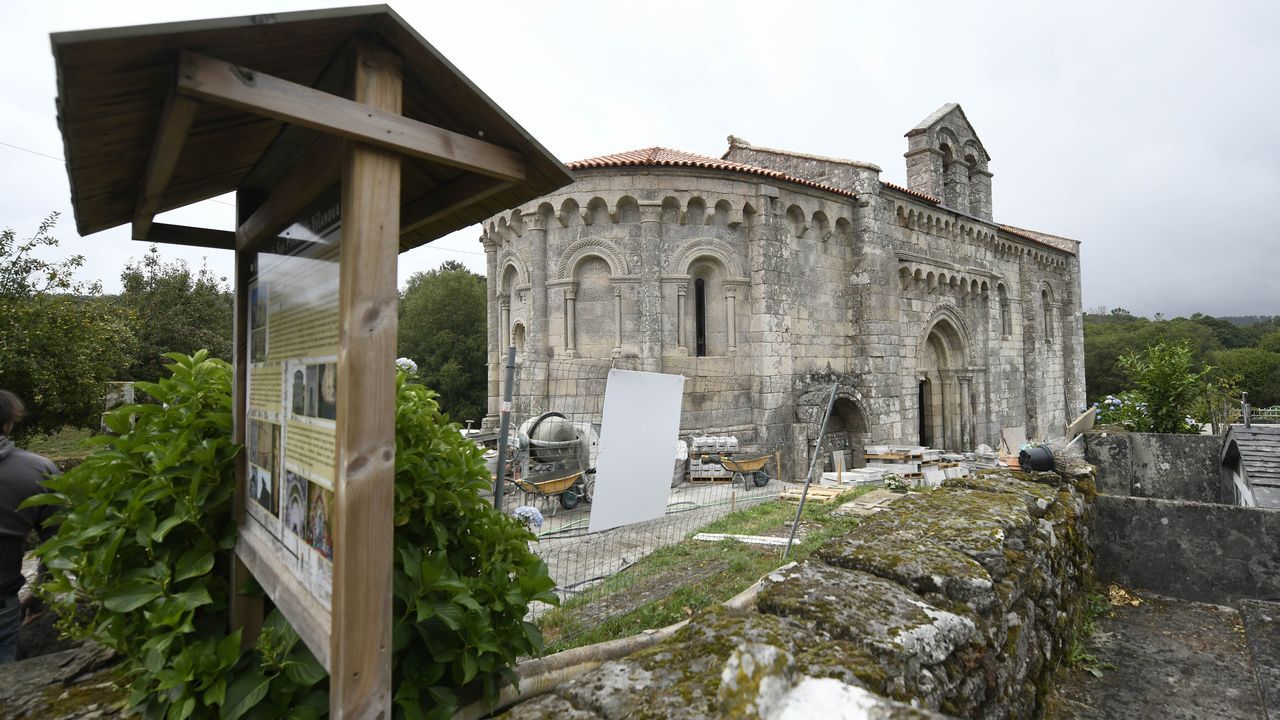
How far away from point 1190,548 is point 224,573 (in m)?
5.11

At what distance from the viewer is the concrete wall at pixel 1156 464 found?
688cm

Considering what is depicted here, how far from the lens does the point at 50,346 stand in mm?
10594

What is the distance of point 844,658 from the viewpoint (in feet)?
4.58

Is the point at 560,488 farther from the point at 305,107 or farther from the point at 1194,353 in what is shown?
the point at 1194,353

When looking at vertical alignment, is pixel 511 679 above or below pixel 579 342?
below

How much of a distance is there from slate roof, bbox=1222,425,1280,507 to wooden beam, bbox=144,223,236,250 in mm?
6683

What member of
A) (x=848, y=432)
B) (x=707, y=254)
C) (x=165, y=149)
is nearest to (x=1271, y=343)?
(x=848, y=432)

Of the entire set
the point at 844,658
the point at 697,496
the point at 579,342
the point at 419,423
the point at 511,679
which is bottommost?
the point at 697,496

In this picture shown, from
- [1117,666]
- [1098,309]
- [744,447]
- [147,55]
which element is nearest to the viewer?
[147,55]

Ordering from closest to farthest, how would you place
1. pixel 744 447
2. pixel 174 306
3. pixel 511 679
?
pixel 511 679 < pixel 744 447 < pixel 174 306

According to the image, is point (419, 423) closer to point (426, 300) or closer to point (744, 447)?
point (744, 447)

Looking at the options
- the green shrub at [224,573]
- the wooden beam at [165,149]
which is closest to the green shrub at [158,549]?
the green shrub at [224,573]

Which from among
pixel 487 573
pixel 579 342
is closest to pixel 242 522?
pixel 487 573

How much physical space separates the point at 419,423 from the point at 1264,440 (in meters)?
8.23
